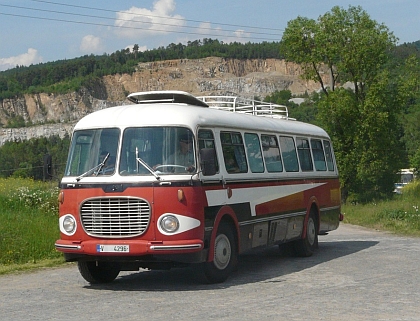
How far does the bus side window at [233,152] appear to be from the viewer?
41.3ft

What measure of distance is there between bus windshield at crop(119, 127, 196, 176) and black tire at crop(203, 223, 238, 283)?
130 cm

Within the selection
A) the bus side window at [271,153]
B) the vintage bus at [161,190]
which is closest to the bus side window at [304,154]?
the bus side window at [271,153]

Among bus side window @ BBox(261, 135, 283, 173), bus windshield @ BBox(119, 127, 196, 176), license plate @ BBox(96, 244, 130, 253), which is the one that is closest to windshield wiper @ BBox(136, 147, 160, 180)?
bus windshield @ BBox(119, 127, 196, 176)

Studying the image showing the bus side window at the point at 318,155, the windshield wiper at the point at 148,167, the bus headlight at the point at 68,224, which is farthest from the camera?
the bus side window at the point at 318,155

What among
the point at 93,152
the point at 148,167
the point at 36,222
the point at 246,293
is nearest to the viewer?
the point at 246,293

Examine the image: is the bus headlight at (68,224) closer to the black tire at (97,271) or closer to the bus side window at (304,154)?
the black tire at (97,271)

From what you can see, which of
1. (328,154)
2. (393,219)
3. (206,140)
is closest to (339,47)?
(393,219)

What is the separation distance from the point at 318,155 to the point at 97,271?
6.93 m

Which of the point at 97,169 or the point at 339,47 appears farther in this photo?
the point at 339,47

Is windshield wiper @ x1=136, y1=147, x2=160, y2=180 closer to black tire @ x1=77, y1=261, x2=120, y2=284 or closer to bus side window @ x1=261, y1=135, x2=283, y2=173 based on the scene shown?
black tire @ x1=77, y1=261, x2=120, y2=284

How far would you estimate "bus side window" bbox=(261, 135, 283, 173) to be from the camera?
14.3 m

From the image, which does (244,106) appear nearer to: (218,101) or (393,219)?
(218,101)

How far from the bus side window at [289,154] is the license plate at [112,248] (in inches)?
196

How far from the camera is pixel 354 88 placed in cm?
4631
